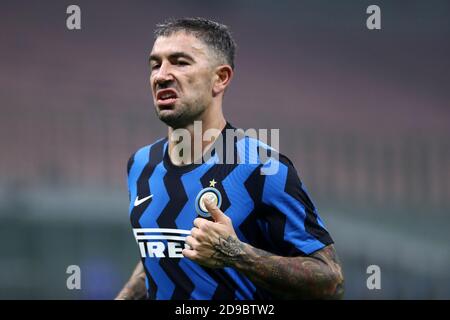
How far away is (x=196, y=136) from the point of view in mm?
4008

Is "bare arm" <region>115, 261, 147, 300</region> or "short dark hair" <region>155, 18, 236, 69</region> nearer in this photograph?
"short dark hair" <region>155, 18, 236, 69</region>

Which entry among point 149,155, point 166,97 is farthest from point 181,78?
point 149,155

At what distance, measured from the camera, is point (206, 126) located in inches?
158

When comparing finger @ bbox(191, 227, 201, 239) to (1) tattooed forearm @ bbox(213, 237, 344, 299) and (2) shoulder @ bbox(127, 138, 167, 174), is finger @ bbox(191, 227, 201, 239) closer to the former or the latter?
(1) tattooed forearm @ bbox(213, 237, 344, 299)

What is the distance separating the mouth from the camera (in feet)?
12.7

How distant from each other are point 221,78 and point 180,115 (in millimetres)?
404

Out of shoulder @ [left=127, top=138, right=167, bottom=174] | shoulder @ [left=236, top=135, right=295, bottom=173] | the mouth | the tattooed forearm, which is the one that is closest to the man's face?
the mouth

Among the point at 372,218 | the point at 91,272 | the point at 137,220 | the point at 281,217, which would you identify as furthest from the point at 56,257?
the point at 281,217

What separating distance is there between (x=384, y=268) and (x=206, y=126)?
21.9 feet

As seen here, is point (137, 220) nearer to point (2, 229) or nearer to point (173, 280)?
point (173, 280)

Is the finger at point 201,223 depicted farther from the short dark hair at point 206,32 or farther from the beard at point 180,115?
the short dark hair at point 206,32

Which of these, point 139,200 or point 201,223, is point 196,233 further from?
point 139,200

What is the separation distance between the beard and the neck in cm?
3

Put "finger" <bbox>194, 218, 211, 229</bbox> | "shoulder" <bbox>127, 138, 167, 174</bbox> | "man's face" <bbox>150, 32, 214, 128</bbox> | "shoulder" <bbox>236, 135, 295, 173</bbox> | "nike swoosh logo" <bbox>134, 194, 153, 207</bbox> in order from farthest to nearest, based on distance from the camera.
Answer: "shoulder" <bbox>127, 138, 167, 174</bbox> < "nike swoosh logo" <bbox>134, 194, 153, 207</bbox> < "man's face" <bbox>150, 32, 214, 128</bbox> < "shoulder" <bbox>236, 135, 295, 173</bbox> < "finger" <bbox>194, 218, 211, 229</bbox>
